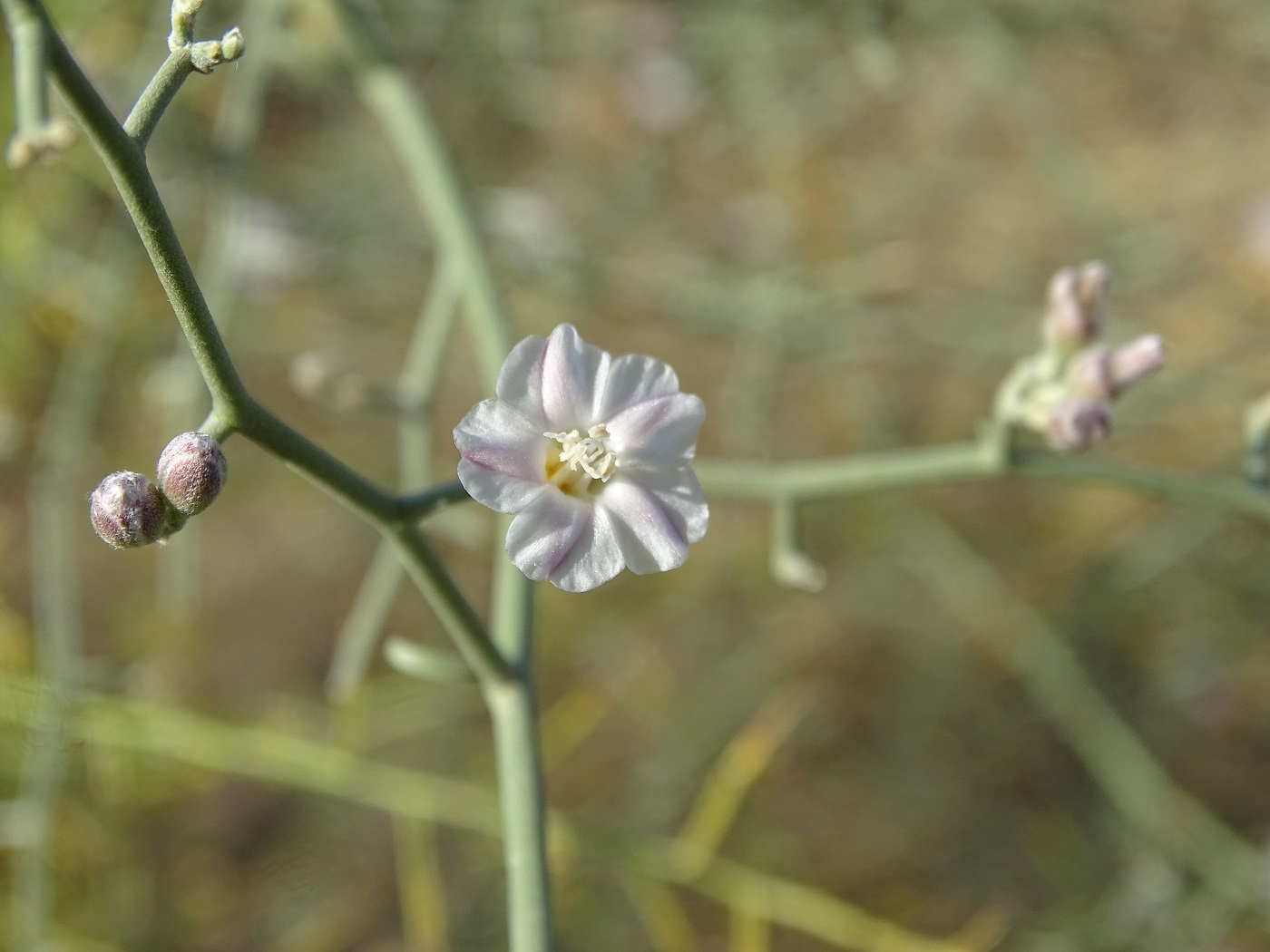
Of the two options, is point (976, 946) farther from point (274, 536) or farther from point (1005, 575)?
point (274, 536)

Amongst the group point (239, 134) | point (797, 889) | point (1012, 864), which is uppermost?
point (239, 134)

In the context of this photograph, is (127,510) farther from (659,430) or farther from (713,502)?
(713,502)

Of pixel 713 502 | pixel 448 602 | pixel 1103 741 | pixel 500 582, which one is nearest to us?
pixel 448 602

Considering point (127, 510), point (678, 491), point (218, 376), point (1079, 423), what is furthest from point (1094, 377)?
point (127, 510)

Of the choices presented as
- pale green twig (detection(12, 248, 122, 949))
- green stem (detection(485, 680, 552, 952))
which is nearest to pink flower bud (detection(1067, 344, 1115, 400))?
green stem (detection(485, 680, 552, 952))

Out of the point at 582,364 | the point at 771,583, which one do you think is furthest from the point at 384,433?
the point at 582,364
